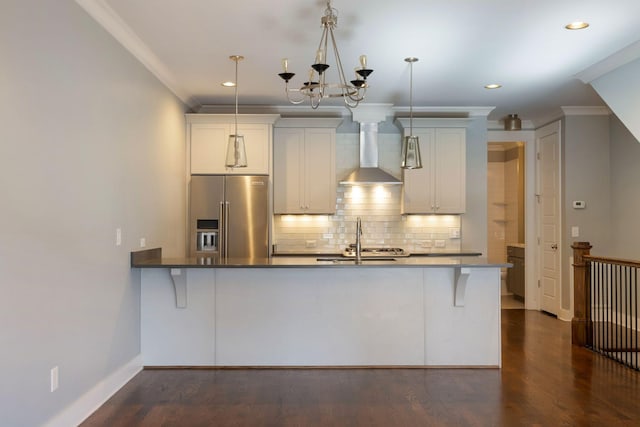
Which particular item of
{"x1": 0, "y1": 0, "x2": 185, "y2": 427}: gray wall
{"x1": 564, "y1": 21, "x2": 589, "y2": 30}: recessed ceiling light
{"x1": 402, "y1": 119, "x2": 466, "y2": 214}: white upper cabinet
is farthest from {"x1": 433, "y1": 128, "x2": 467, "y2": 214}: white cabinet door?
{"x1": 0, "y1": 0, "x2": 185, "y2": 427}: gray wall

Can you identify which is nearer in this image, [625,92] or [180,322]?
[180,322]

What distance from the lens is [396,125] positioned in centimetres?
629

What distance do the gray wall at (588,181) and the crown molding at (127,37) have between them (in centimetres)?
484

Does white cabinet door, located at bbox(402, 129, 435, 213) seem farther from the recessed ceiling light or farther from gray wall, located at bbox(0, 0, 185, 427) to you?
gray wall, located at bbox(0, 0, 185, 427)

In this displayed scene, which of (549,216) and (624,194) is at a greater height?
(624,194)

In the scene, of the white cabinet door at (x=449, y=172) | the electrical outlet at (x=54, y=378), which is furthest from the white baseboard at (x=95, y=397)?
the white cabinet door at (x=449, y=172)

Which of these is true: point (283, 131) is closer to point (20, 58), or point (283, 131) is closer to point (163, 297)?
point (163, 297)

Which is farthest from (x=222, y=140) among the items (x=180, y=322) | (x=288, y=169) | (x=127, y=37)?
(x=180, y=322)

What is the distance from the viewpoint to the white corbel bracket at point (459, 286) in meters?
3.97

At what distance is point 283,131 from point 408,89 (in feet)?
5.15

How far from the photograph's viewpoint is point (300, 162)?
600 cm

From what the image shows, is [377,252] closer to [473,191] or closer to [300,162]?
[300,162]

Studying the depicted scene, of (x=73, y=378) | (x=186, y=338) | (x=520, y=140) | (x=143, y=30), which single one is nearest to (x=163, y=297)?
(x=186, y=338)

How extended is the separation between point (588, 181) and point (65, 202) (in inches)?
233
